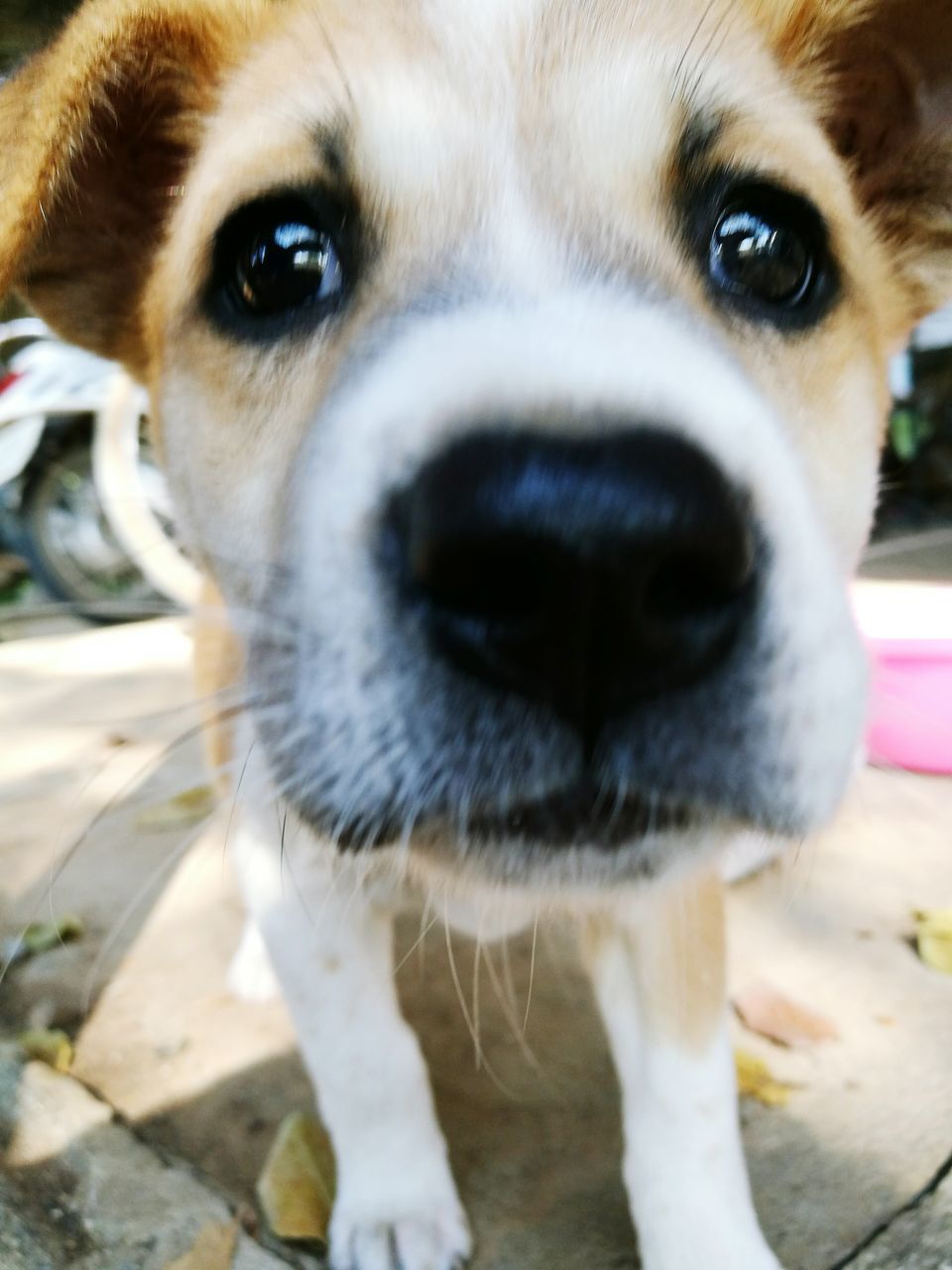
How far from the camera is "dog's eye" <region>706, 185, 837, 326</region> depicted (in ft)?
4.42

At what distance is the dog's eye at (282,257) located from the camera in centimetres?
134

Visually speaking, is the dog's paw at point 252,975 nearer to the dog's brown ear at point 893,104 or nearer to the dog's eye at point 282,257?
the dog's eye at point 282,257

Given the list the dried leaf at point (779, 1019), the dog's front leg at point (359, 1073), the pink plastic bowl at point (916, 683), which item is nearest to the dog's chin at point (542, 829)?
the dog's front leg at point (359, 1073)

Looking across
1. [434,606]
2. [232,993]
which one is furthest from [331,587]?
[232,993]

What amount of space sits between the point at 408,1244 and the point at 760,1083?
2.33 ft

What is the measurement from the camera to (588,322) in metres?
1.00

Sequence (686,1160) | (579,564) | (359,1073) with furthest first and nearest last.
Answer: (359,1073)
(686,1160)
(579,564)

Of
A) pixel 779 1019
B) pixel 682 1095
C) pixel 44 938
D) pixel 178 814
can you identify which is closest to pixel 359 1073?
pixel 682 1095

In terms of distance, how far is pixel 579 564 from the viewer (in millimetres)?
745

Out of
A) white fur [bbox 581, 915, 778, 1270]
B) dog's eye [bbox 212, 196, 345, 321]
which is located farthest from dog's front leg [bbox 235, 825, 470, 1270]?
dog's eye [bbox 212, 196, 345, 321]

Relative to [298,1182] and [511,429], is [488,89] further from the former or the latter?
[298,1182]

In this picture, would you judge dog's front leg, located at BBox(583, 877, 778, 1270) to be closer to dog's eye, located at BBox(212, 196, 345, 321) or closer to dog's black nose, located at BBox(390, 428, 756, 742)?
dog's black nose, located at BBox(390, 428, 756, 742)

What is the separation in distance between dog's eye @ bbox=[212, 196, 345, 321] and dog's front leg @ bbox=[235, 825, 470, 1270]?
85 cm

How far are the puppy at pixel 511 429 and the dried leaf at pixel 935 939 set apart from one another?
761mm
